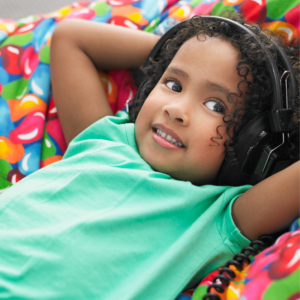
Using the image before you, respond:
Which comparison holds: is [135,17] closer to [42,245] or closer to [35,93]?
[35,93]

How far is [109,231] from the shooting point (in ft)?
2.33

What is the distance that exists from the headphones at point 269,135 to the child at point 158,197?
3cm

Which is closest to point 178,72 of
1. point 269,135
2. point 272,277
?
point 269,135

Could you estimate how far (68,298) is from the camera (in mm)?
634

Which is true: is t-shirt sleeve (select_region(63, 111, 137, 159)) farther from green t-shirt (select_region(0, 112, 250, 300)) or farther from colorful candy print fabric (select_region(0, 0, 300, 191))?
colorful candy print fabric (select_region(0, 0, 300, 191))

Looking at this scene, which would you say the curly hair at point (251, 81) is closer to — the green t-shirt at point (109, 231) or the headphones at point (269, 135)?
the headphones at point (269, 135)

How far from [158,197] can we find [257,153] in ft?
0.81

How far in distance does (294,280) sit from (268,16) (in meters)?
0.83

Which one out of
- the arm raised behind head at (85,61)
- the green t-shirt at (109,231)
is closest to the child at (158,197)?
the green t-shirt at (109,231)

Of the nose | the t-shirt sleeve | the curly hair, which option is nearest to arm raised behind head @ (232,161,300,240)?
the curly hair

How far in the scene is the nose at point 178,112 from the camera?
2.58 ft

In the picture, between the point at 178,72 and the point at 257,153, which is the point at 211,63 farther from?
the point at 257,153

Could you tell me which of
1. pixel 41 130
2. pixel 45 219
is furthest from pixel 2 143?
pixel 45 219

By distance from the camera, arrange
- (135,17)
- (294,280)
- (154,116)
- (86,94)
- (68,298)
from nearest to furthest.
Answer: (294,280), (68,298), (154,116), (86,94), (135,17)
